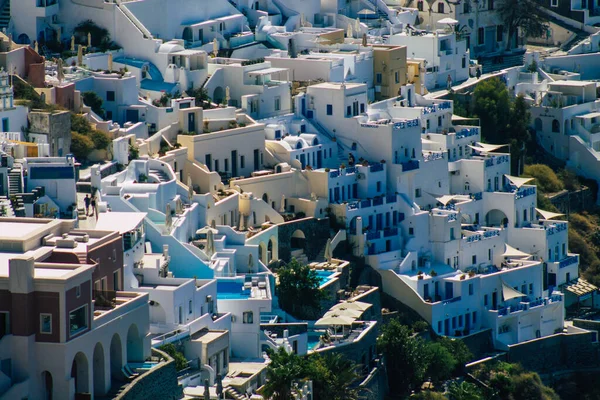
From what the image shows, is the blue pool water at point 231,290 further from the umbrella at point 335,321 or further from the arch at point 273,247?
the arch at point 273,247

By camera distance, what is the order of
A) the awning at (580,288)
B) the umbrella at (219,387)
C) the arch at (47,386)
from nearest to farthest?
1. the arch at (47,386)
2. the umbrella at (219,387)
3. the awning at (580,288)

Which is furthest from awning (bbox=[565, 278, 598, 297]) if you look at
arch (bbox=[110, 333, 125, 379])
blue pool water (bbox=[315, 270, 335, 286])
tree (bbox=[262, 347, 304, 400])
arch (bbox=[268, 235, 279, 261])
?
arch (bbox=[110, 333, 125, 379])

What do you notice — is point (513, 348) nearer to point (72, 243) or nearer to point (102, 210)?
point (102, 210)

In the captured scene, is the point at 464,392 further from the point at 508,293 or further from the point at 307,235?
the point at 307,235

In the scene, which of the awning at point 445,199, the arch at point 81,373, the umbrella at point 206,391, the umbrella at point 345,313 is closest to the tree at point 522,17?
the awning at point 445,199

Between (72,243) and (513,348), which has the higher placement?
(72,243)

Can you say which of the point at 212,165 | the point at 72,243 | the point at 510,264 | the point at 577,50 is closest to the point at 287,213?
the point at 212,165
